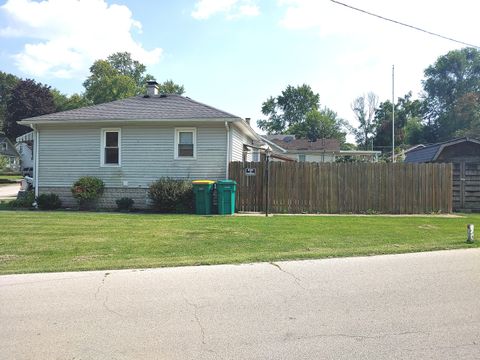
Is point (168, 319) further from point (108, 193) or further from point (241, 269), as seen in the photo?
point (108, 193)

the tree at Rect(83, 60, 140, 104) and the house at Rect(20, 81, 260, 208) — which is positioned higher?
the tree at Rect(83, 60, 140, 104)

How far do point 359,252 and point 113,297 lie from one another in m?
5.01

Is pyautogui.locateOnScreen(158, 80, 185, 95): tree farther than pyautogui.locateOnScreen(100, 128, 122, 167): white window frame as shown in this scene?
Yes

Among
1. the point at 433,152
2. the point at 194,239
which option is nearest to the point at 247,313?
the point at 194,239

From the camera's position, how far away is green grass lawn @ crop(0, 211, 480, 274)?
25.3 feet

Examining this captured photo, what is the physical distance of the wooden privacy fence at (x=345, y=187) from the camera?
16484mm

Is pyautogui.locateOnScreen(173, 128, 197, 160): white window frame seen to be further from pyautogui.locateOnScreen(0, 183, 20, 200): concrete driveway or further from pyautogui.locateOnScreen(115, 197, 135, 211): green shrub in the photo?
pyautogui.locateOnScreen(0, 183, 20, 200): concrete driveway

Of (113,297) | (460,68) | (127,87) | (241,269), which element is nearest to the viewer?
(113,297)

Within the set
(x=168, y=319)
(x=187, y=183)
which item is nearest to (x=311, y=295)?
(x=168, y=319)

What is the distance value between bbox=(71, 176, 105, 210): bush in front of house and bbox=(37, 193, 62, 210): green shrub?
0.96m

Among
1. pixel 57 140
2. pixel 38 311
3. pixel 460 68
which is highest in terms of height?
pixel 460 68

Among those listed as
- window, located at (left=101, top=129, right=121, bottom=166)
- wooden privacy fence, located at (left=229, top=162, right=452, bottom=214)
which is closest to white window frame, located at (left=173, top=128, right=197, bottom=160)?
wooden privacy fence, located at (left=229, top=162, right=452, bottom=214)

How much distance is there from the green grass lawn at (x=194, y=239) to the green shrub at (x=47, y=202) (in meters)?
3.39

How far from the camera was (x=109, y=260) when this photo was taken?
24.9 feet
